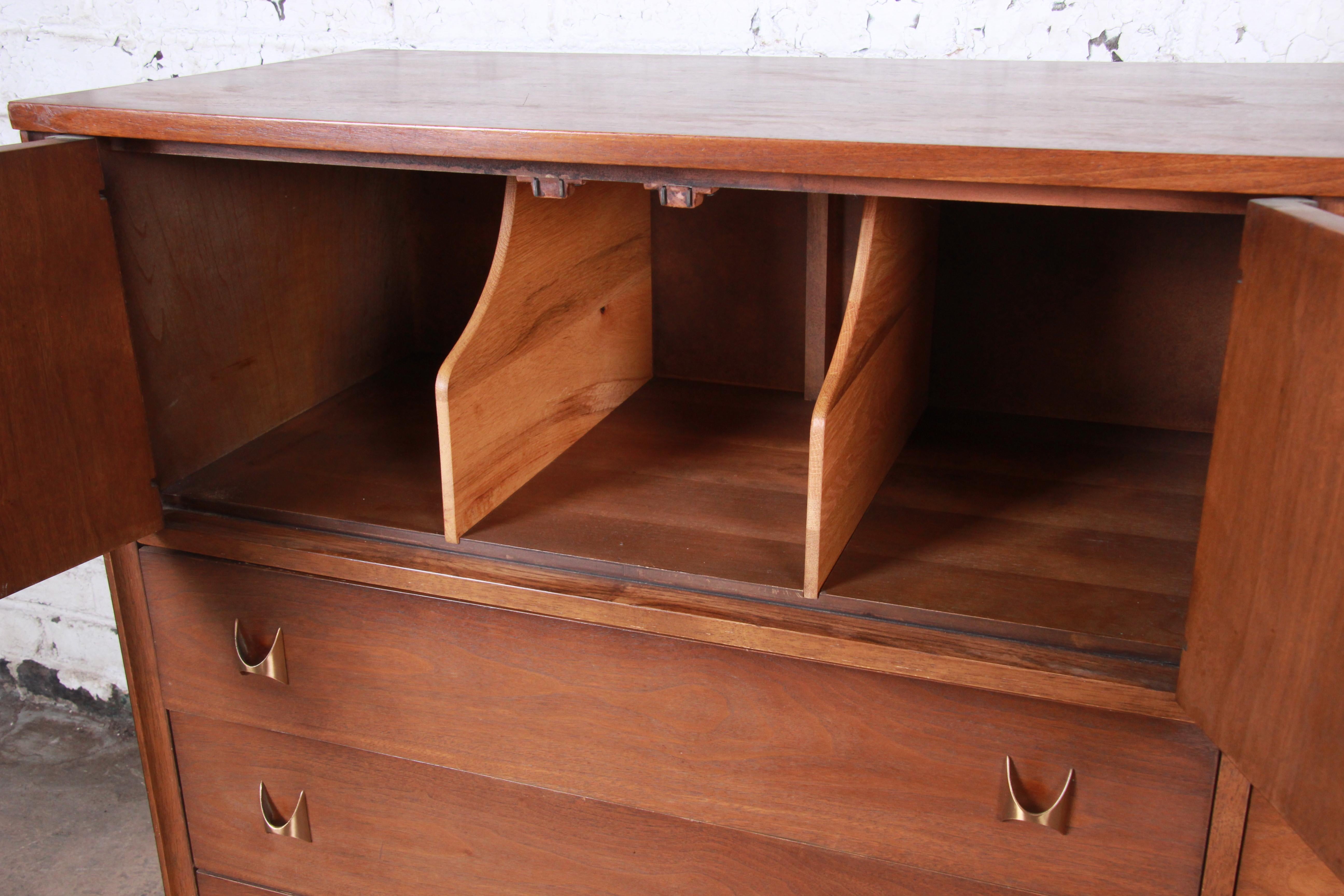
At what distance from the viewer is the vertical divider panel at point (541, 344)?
39.7 inches

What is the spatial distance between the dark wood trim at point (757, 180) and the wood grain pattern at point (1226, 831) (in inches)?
16.7

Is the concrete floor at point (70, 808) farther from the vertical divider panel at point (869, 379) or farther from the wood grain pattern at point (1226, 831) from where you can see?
the wood grain pattern at point (1226, 831)

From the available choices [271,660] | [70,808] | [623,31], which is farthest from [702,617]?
[70,808]

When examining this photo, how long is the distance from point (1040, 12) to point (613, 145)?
80cm

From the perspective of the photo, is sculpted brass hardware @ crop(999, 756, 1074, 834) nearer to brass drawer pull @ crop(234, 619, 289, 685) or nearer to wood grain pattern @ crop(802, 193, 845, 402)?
wood grain pattern @ crop(802, 193, 845, 402)

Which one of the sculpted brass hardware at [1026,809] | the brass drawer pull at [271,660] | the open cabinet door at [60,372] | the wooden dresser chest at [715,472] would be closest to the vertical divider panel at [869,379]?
the wooden dresser chest at [715,472]

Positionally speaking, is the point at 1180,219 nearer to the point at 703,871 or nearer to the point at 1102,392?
the point at 1102,392

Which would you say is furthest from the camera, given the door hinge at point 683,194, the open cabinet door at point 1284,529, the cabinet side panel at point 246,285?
the cabinet side panel at point 246,285

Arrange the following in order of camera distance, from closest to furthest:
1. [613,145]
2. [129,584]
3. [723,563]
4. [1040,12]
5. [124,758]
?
1. [613,145]
2. [723,563]
3. [129,584]
4. [1040,12]
5. [124,758]

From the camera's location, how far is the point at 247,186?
120 centimetres

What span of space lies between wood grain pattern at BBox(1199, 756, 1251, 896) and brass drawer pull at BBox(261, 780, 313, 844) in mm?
880

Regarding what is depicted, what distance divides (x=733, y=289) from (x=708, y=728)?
0.62 metres

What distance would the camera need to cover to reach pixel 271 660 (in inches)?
44.4

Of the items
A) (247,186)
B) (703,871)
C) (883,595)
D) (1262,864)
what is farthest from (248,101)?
(1262,864)
